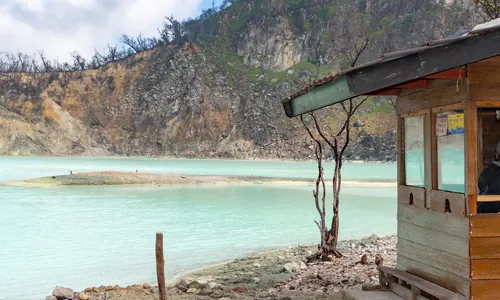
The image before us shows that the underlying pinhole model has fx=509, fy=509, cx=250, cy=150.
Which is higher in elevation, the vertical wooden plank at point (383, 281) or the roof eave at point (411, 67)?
the roof eave at point (411, 67)

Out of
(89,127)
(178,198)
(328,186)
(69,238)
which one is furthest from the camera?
(89,127)

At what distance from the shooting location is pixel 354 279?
28.0 feet

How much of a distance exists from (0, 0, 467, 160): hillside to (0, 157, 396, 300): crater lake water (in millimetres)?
50458

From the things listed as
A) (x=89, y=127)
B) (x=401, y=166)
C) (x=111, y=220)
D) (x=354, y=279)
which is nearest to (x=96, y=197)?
(x=111, y=220)

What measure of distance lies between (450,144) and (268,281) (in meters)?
5.21

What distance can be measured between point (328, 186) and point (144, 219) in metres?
18.7

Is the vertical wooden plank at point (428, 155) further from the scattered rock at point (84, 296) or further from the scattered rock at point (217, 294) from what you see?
the scattered rock at point (84, 296)

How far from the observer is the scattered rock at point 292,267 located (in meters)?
10.1

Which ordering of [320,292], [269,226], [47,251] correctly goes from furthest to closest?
[269,226] < [47,251] < [320,292]

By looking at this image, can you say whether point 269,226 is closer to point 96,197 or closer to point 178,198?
point 178,198

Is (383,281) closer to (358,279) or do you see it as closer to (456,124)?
(358,279)

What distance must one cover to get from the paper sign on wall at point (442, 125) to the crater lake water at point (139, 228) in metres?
7.24

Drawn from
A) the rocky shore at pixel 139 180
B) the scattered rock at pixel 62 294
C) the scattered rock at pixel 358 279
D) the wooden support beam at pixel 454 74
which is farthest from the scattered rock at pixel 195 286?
the rocky shore at pixel 139 180

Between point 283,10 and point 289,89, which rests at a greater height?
point 283,10
